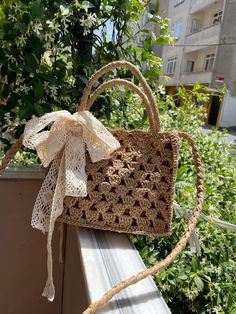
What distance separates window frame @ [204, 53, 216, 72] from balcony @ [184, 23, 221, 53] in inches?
20.6

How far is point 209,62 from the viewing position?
13.7m

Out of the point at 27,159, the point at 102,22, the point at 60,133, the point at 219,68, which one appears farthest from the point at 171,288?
the point at 219,68

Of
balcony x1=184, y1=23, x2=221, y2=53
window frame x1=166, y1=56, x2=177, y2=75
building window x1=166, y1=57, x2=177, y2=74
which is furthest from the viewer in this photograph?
building window x1=166, y1=57, x2=177, y2=74

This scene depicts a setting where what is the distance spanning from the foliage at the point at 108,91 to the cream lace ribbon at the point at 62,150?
0.14m

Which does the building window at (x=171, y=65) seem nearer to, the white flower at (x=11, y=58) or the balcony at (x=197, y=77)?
the balcony at (x=197, y=77)

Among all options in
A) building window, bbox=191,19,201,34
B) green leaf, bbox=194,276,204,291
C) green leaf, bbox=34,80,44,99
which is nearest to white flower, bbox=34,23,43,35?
green leaf, bbox=34,80,44,99

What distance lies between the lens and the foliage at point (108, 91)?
0.66m

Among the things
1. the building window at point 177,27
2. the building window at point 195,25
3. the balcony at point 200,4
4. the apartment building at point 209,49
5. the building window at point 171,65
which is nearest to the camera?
the apartment building at point 209,49

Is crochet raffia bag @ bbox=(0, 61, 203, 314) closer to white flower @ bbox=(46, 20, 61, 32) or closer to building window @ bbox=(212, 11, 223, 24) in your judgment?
white flower @ bbox=(46, 20, 61, 32)

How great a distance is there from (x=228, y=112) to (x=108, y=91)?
13.8m

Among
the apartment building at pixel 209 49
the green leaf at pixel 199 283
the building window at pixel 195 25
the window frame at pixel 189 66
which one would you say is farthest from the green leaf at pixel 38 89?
the building window at pixel 195 25

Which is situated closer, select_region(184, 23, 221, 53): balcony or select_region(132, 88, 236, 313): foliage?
select_region(132, 88, 236, 313): foliage

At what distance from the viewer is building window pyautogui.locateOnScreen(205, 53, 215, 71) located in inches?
524

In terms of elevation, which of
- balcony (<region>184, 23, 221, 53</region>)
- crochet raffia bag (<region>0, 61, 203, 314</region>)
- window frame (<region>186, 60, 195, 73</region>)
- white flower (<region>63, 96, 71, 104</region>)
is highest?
balcony (<region>184, 23, 221, 53</region>)
